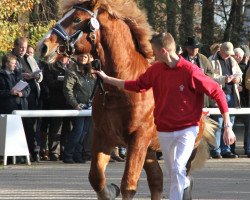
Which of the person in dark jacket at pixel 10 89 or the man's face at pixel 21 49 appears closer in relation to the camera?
the person in dark jacket at pixel 10 89

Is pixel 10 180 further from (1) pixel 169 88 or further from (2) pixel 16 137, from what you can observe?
(1) pixel 169 88

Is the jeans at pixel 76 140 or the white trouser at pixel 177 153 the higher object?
the white trouser at pixel 177 153

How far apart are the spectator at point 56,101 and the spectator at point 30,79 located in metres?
0.24

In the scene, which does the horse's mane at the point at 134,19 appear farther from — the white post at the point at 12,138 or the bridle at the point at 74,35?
the white post at the point at 12,138

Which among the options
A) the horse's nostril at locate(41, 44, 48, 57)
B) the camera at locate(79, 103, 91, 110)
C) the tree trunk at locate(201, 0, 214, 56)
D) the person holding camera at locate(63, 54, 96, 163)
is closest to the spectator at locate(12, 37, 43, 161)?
the person holding camera at locate(63, 54, 96, 163)

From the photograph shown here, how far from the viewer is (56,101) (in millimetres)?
16812

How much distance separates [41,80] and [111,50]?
678 centimetres

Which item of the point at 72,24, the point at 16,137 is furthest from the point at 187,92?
the point at 16,137

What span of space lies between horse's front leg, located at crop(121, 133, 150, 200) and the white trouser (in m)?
0.37

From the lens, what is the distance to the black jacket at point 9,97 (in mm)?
16141

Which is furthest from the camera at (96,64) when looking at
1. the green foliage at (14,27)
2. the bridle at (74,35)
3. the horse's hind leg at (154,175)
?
the green foliage at (14,27)

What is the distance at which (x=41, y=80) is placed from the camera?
16531mm

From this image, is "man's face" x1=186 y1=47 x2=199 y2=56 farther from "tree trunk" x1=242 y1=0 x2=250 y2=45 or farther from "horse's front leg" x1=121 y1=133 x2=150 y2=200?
"tree trunk" x1=242 y1=0 x2=250 y2=45

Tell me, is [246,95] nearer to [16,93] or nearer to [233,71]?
[233,71]
